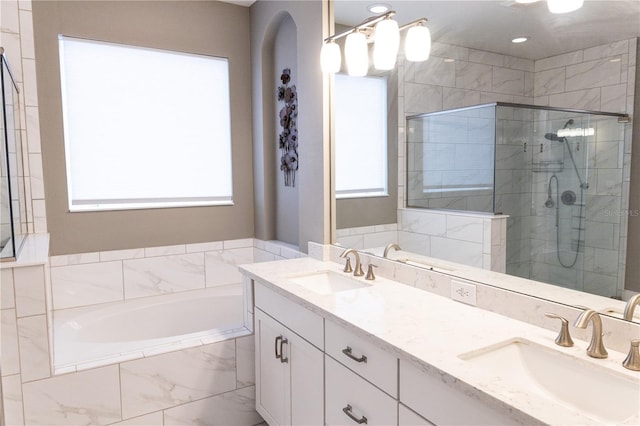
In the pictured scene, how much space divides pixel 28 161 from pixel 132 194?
666 millimetres

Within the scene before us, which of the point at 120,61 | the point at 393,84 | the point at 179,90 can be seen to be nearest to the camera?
the point at 393,84

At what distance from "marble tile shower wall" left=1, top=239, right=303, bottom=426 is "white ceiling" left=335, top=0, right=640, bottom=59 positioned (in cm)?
175

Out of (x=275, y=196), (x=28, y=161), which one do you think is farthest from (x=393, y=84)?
(x=28, y=161)

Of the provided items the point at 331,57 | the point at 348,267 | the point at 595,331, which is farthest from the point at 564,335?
the point at 331,57

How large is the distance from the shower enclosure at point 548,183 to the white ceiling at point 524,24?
212 mm

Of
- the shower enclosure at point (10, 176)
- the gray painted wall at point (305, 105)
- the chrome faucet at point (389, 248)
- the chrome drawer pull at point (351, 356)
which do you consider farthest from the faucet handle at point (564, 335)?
the shower enclosure at point (10, 176)

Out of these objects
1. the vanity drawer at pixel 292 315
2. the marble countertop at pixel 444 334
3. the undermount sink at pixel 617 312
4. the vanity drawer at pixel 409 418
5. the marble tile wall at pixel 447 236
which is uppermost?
the marble tile wall at pixel 447 236

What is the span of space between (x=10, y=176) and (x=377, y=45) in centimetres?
206

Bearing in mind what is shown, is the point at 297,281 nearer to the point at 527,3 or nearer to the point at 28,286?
the point at 28,286

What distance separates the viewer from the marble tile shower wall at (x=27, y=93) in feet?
8.86

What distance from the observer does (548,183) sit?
1495mm

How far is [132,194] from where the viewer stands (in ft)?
10.5

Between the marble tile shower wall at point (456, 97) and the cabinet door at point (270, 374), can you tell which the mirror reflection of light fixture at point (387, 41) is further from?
the cabinet door at point (270, 374)

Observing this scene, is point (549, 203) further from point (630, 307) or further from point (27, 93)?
point (27, 93)
